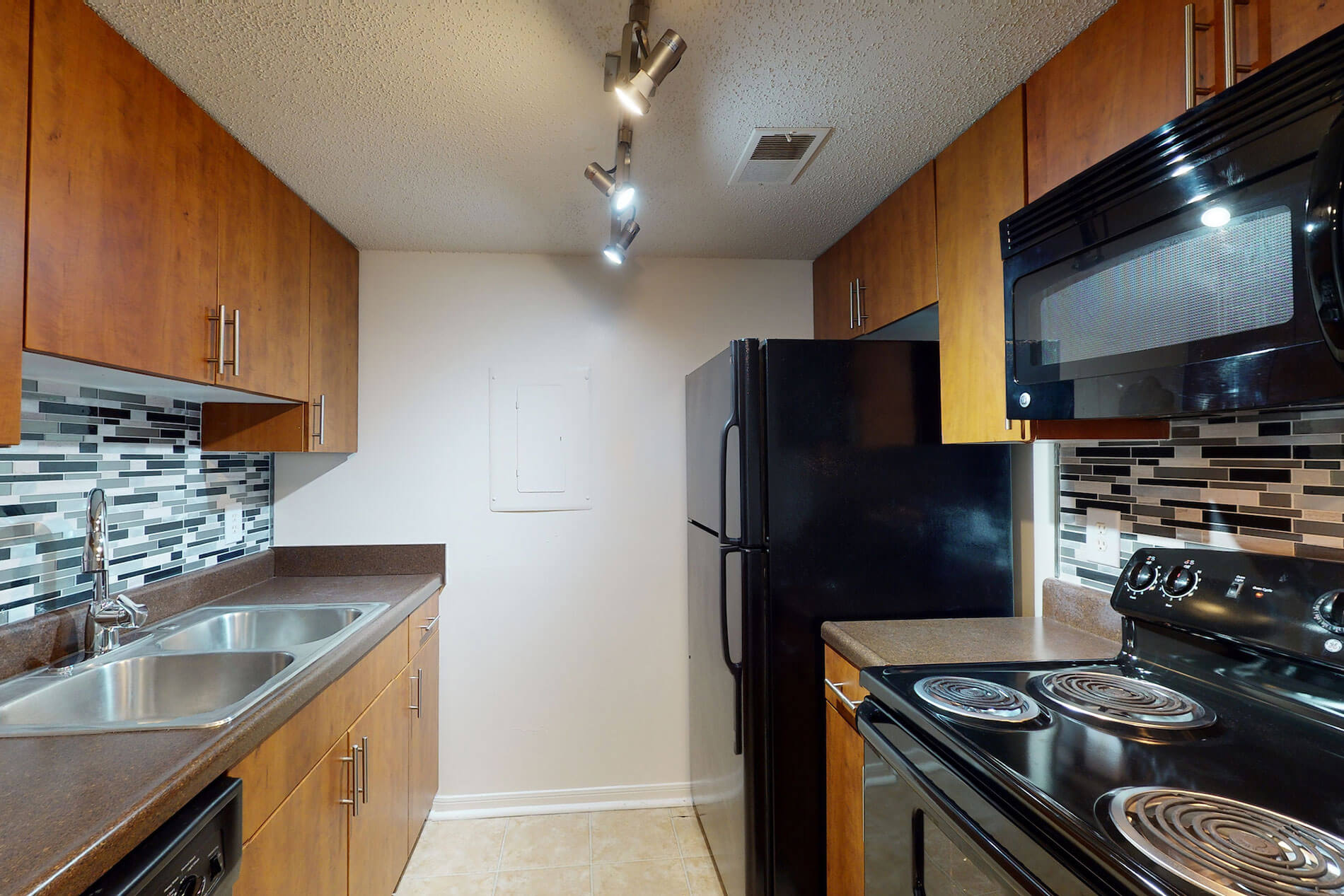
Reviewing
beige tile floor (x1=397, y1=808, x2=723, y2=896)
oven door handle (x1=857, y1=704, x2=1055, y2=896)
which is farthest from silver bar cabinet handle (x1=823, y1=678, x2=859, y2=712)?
beige tile floor (x1=397, y1=808, x2=723, y2=896)

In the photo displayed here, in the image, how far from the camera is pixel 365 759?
5.69 feet

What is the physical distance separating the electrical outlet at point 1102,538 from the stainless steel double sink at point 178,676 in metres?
1.90

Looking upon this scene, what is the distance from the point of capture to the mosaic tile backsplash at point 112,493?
56.8 inches

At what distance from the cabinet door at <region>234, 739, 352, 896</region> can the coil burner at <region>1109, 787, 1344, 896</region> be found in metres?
1.37

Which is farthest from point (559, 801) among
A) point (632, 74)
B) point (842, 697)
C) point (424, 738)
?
point (632, 74)

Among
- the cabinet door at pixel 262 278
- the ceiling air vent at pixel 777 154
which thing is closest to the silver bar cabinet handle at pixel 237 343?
the cabinet door at pixel 262 278

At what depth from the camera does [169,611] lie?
1.86 metres

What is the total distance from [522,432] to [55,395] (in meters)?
1.40

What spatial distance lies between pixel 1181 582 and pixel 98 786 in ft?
6.12

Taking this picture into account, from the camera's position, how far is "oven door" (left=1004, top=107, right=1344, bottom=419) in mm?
789

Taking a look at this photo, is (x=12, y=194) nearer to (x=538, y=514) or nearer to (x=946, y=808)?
(x=946, y=808)

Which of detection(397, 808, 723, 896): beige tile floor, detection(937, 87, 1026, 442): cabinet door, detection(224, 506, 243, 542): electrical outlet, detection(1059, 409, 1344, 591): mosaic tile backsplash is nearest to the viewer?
detection(1059, 409, 1344, 591): mosaic tile backsplash

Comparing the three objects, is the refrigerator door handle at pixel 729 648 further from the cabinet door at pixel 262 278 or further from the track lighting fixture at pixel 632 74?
the cabinet door at pixel 262 278

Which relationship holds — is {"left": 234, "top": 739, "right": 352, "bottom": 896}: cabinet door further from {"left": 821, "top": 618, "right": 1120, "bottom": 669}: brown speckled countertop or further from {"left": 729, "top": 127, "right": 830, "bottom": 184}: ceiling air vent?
{"left": 729, "top": 127, "right": 830, "bottom": 184}: ceiling air vent
